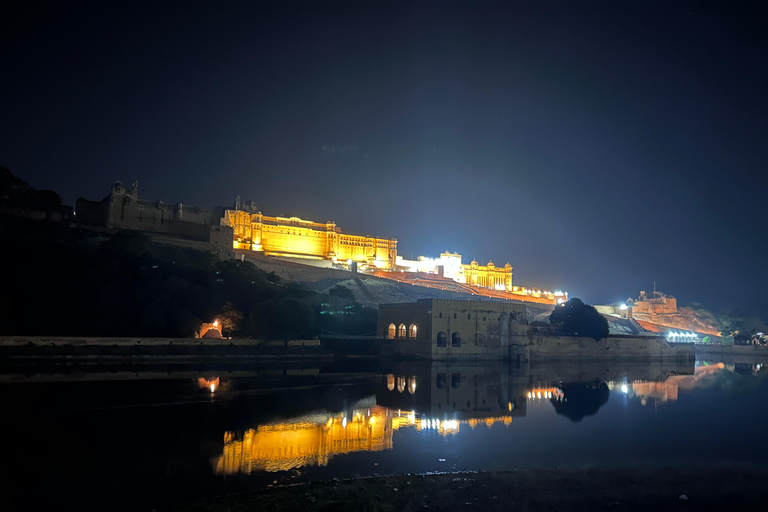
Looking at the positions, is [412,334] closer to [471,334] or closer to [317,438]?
[471,334]

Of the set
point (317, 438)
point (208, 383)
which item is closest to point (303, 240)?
point (208, 383)

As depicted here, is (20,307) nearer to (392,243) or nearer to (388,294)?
(388,294)

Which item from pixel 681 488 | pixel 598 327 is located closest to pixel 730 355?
pixel 598 327

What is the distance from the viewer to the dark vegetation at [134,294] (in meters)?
31.0

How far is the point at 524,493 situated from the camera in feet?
33.7

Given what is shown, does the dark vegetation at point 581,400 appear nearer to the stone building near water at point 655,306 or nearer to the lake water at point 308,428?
the lake water at point 308,428

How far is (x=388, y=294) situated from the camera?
6184 centimetres

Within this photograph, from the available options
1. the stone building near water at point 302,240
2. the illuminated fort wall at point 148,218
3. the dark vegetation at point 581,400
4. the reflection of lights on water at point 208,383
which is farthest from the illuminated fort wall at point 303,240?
the dark vegetation at point 581,400

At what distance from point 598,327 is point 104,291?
1326 inches

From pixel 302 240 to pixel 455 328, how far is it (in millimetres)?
44927

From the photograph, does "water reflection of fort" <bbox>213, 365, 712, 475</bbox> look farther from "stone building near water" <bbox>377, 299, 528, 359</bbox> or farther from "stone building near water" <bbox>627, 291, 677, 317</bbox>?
"stone building near water" <bbox>627, 291, 677, 317</bbox>

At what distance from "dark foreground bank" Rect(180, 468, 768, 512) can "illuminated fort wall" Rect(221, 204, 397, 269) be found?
61201 mm

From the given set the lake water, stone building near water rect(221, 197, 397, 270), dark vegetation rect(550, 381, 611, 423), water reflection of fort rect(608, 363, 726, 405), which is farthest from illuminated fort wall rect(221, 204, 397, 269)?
dark vegetation rect(550, 381, 611, 423)

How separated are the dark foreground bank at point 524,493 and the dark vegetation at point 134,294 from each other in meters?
24.8
